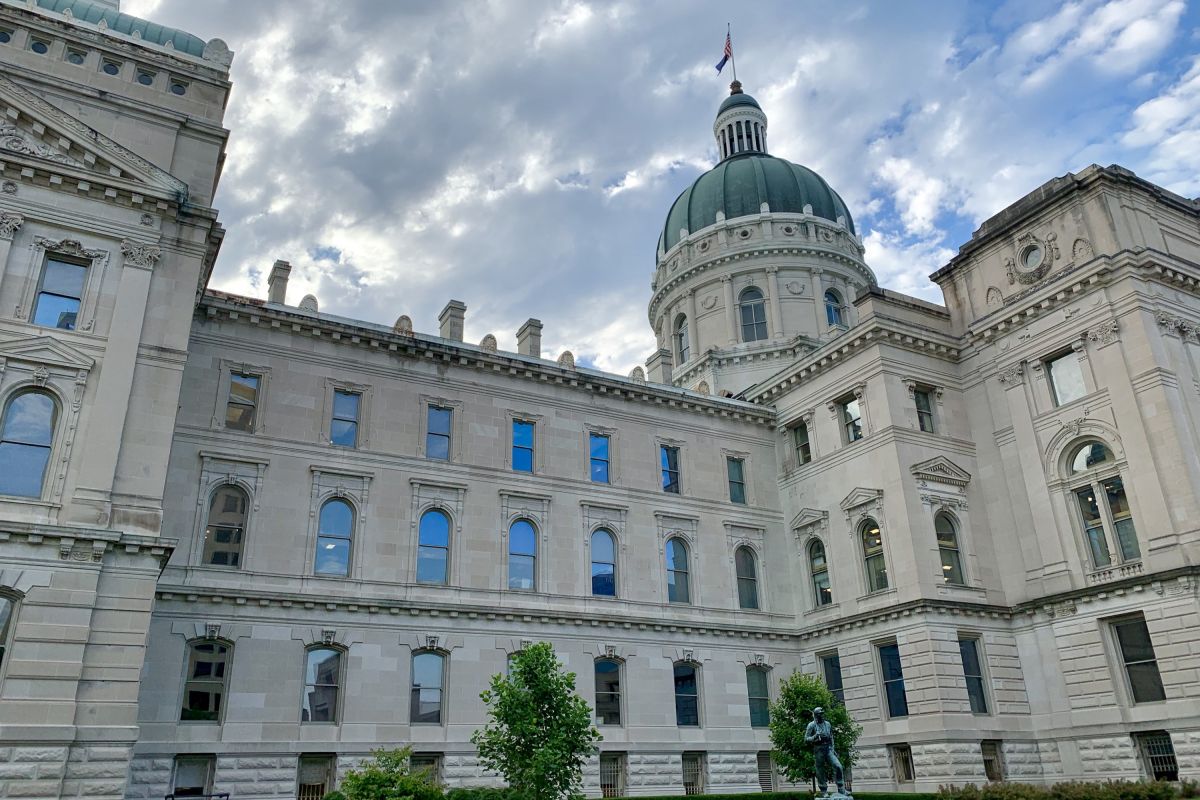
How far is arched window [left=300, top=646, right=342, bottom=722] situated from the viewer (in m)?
28.5

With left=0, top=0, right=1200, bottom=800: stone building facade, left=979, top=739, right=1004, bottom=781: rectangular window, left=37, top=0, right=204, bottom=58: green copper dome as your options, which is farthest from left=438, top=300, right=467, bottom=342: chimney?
left=979, top=739, right=1004, bottom=781: rectangular window

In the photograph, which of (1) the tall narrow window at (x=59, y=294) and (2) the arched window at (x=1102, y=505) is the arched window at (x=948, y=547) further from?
(1) the tall narrow window at (x=59, y=294)

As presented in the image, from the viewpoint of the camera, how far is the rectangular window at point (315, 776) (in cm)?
2766

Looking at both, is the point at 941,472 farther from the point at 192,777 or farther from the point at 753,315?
the point at 192,777

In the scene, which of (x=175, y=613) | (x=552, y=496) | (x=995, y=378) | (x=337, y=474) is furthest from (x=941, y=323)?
(x=175, y=613)

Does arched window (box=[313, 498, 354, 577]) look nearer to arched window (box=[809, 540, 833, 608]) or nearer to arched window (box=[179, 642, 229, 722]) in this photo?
arched window (box=[179, 642, 229, 722])

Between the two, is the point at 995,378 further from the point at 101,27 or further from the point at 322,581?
the point at 101,27

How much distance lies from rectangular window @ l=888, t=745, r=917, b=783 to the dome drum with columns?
24360 mm

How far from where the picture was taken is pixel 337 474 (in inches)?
1248

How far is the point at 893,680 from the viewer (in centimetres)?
3294

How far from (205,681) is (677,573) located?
17.8 meters

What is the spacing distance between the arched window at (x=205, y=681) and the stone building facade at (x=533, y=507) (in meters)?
0.09

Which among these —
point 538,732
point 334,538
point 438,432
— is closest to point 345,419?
point 438,432

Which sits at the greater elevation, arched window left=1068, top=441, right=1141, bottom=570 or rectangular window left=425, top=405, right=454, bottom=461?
rectangular window left=425, top=405, right=454, bottom=461
